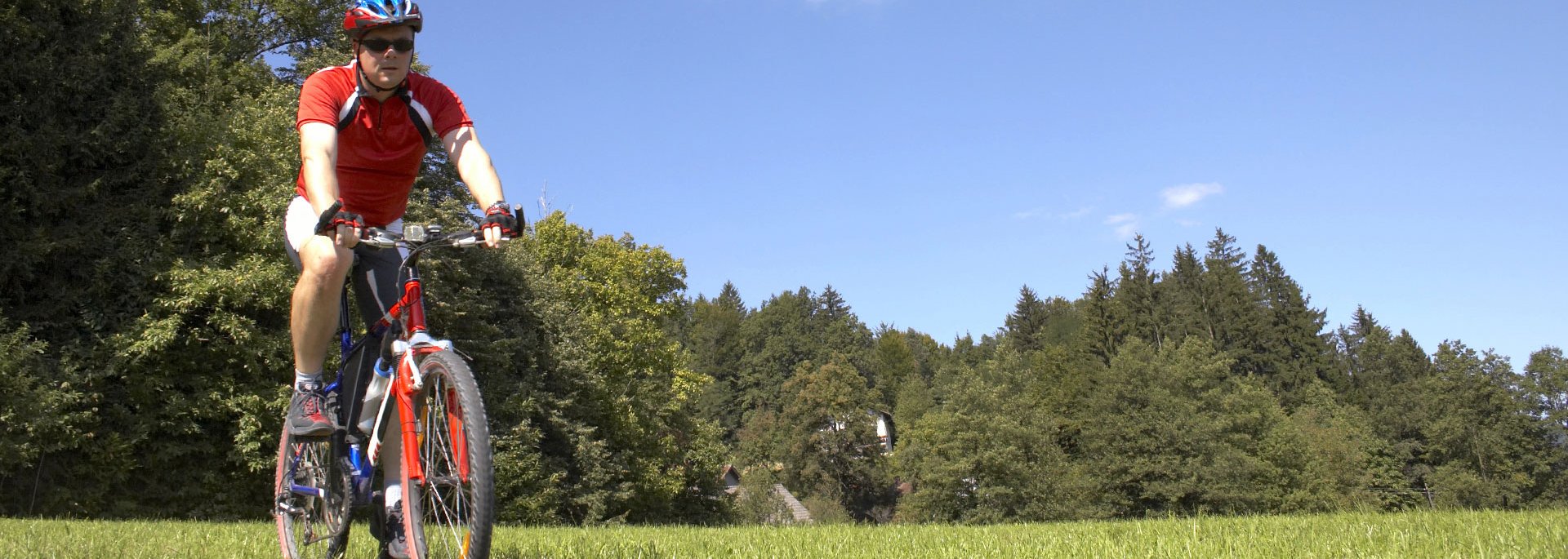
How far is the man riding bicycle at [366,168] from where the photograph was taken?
3.76 m

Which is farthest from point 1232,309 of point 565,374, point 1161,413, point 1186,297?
point 565,374

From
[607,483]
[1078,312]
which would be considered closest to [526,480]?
[607,483]

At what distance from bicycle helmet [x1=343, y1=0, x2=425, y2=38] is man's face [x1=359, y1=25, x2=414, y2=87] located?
0.04 m

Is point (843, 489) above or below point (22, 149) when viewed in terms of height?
below

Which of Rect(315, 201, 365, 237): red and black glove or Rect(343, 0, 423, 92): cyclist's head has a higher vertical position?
Rect(343, 0, 423, 92): cyclist's head

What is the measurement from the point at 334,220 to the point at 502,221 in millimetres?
546

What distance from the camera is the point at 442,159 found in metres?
32.6

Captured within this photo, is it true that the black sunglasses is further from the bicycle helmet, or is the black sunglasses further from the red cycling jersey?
the red cycling jersey

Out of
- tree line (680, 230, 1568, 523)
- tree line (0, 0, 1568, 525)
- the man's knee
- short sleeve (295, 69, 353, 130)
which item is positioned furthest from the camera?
tree line (680, 230, 1568, 523)

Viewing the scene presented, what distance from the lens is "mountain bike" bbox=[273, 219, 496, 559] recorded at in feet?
11.1

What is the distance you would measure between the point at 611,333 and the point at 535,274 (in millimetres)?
5232

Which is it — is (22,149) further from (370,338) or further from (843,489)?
(843,489)

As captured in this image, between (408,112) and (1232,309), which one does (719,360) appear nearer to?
(1232,309)

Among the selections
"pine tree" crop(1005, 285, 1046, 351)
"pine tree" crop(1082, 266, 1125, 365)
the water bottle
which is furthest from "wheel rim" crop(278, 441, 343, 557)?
"pine tree" crop(1005, 285, 1046, 351)
